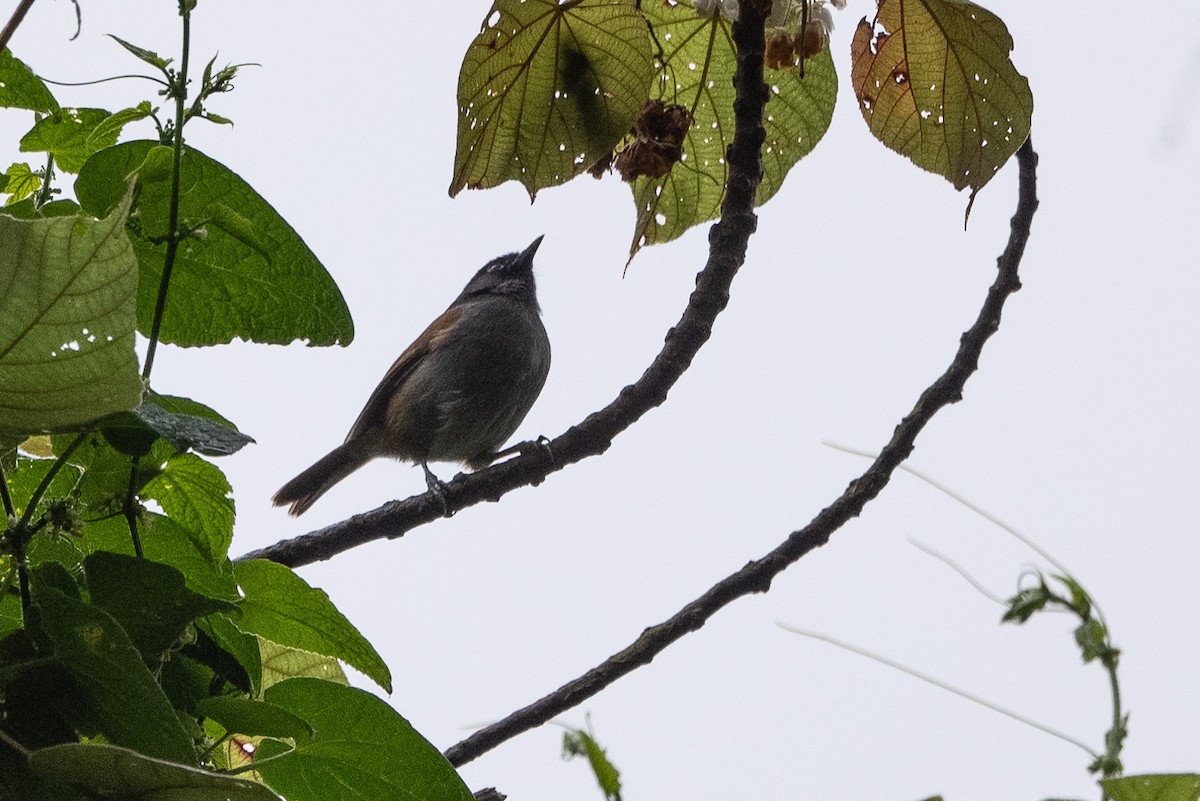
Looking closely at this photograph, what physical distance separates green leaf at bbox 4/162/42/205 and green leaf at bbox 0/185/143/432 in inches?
25.9

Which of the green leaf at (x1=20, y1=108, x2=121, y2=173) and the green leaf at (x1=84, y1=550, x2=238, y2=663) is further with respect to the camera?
the green leaf at (x1=20, y1=108, x2=121, y2=173)

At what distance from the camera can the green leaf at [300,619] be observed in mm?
1118

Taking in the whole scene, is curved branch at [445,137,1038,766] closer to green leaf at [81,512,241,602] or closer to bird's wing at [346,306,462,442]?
green leaf at [81,512,241,602]

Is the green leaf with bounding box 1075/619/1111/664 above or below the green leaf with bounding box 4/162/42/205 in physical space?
below

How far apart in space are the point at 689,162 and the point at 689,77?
151mm

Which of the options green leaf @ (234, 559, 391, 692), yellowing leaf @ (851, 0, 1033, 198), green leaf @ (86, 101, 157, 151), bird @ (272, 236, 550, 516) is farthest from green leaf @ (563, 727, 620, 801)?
bird @ (272, 236, 550, 516)

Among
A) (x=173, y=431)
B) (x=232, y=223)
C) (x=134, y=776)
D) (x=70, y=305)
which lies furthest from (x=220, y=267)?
(x=134, y=776)

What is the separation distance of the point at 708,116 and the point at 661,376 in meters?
0.50

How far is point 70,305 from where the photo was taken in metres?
0.74

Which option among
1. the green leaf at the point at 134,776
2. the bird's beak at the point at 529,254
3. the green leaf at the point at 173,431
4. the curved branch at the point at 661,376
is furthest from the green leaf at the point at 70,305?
the bird's beak at the point at 529,254

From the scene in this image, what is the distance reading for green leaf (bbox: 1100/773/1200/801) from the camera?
37.1 inches

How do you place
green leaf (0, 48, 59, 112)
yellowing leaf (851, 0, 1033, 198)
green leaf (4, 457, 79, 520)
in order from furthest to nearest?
yellowing leaf (851, 0, 1033, 198)
green leaf (0, 48, 59, 112)
green leaf (4, 457, 79, 520)

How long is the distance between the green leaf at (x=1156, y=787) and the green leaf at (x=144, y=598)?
709mm

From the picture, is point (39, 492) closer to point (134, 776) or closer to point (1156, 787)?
point (134, 776)
